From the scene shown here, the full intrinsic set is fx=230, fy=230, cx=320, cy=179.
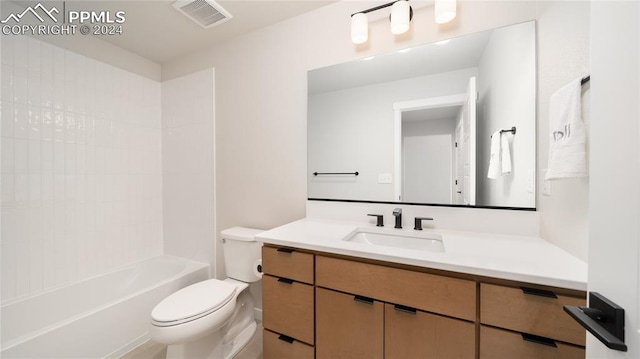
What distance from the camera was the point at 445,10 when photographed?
1253 millimetres

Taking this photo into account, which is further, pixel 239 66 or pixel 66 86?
pixel 239 66

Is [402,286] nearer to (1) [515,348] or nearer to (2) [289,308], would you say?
(1) [515,348]

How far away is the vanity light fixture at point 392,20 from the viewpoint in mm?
1350

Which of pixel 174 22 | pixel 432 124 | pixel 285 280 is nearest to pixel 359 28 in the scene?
pixel 432 124

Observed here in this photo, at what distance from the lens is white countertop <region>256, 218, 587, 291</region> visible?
764 mm

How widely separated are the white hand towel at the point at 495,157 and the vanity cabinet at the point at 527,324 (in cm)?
67

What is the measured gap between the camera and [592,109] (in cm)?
49

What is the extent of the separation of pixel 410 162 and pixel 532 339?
96cm

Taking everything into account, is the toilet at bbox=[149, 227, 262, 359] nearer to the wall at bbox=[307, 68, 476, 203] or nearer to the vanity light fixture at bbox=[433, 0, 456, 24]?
the wall at bbox=[307, 68, 476, 203]

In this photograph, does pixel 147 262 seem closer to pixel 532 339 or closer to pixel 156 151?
pixel 156 151

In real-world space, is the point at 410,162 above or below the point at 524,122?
below

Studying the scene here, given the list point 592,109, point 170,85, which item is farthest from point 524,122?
point 170,85

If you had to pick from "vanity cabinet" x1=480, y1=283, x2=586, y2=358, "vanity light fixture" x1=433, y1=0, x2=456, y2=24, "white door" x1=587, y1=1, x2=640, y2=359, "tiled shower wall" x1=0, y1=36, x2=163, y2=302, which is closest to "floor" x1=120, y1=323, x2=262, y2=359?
"tiled shower wall" x1=0, y1=36, x2=163, y2=302

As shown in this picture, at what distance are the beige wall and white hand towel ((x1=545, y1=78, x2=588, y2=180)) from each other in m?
0.16
